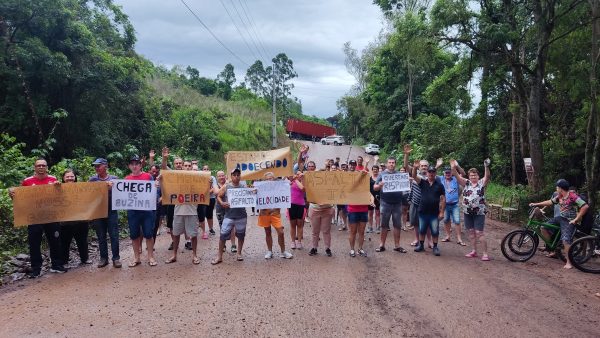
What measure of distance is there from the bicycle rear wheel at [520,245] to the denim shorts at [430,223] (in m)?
1.31

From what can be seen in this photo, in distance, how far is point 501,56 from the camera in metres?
15.6

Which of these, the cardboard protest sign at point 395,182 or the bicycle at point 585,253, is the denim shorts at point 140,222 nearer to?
the cardboard protest sign at point 395,182

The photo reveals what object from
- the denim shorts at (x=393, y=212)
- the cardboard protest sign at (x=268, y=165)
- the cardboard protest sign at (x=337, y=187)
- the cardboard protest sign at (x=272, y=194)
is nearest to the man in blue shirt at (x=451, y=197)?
the denim shorts at (x=393, y=212)

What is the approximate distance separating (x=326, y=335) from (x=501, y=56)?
1390cm

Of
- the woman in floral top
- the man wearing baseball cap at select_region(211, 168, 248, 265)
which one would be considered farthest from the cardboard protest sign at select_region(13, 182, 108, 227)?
the woman in floral top

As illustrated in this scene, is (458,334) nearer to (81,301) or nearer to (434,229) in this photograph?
(434,229)

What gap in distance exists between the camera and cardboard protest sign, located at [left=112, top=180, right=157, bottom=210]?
7965mm

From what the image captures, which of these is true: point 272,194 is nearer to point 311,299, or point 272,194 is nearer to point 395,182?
point 395,182

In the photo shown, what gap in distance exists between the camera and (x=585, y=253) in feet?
27.7

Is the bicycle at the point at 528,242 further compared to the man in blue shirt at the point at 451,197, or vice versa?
the man in blue shirt at the point at 451,197

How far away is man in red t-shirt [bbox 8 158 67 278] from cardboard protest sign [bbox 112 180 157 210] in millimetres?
1120

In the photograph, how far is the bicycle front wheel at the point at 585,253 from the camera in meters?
8.31

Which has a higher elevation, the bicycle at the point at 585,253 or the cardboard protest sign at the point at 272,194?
the cardboard protest sign at the point at 272,194

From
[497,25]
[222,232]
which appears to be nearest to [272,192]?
[222,232]
